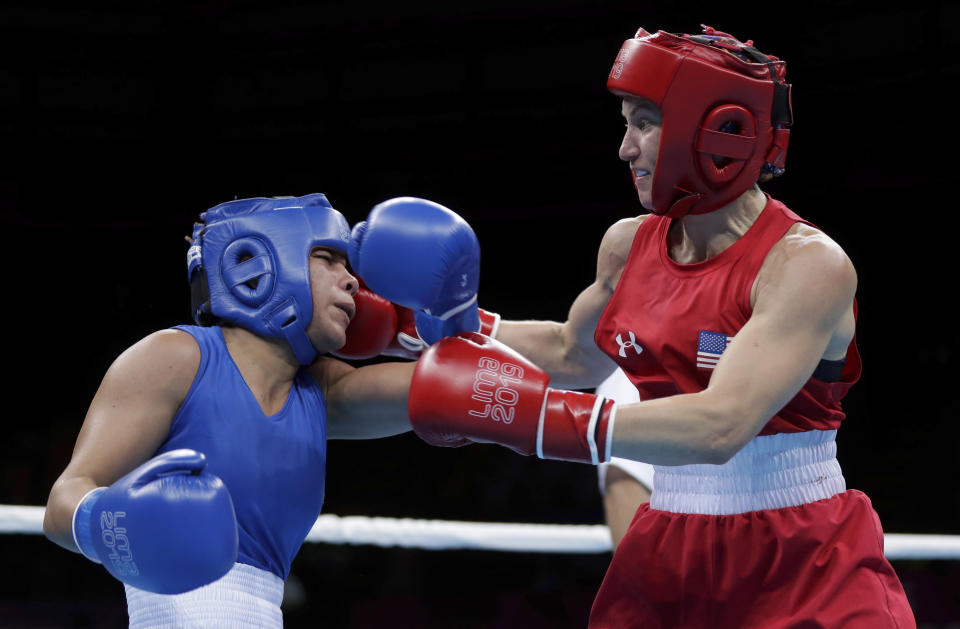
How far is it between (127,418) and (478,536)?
1450 millimetres

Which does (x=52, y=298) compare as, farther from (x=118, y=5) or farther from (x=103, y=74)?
(x=118, y=5)

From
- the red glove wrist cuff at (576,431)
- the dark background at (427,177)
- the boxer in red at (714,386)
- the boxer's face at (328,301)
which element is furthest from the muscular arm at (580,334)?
the dark background at (427,177)

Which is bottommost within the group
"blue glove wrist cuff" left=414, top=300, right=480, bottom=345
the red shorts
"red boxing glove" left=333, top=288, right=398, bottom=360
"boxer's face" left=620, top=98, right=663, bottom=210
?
the red shorts

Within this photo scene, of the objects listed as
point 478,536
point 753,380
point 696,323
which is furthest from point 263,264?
point 478,536

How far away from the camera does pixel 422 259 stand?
78.2 inches

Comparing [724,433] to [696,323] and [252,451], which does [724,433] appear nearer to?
[696,323]

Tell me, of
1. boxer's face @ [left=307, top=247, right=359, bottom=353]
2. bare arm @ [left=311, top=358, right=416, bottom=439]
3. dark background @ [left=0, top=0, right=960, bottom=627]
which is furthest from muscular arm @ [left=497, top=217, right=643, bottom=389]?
dark background @ [left=0, top=0, right=960, bottom=627]

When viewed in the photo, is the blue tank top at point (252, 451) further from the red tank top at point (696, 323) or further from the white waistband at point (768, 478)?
the white waistband at point (768, 478)

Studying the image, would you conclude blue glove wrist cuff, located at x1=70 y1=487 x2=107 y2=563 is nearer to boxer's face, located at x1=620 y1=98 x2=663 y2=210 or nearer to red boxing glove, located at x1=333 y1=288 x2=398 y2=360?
red boxing glove, located at x1=333 y1=288 x2=398 y2=360

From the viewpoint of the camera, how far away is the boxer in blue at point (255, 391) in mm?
1934

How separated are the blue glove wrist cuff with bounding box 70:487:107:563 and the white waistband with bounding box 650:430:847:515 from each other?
110 cm

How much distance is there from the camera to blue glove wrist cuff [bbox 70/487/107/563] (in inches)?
68.6

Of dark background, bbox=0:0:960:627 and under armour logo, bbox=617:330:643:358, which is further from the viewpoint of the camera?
dark background, bbox=0:0:960:627

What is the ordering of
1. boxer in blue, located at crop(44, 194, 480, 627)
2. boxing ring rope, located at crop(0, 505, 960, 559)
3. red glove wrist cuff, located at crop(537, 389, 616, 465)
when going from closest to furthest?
red glove wrist cuff, located at crop(537, 389, 616, 465)
boxer in blue, located at crop(44, 194, 480, 627)
boxing ring rope, located at crop(0, 505, 960, 559)
